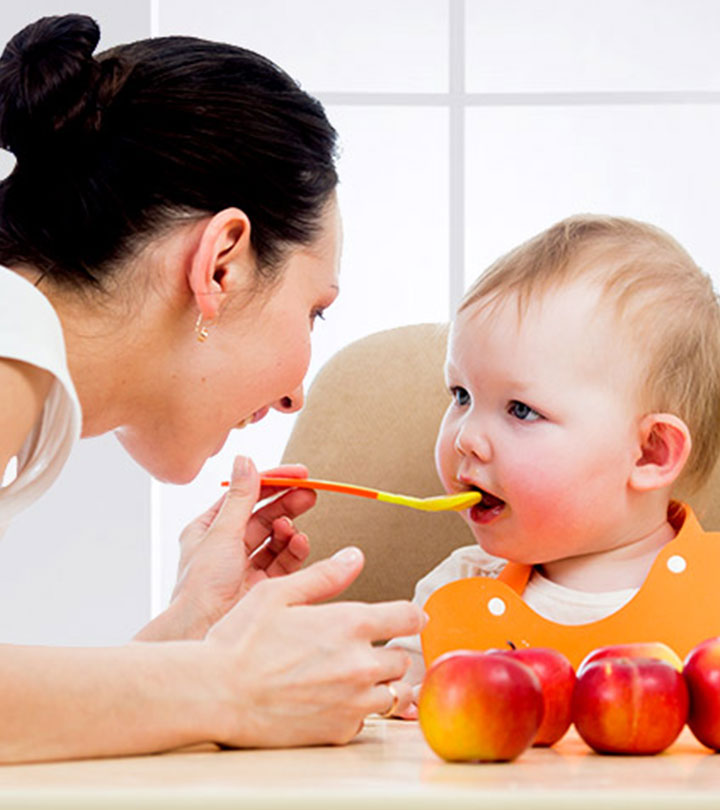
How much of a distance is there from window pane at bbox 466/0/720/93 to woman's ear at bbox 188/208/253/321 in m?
2.80

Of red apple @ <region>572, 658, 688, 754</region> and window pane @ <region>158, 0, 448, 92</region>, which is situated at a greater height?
window pane @ <region>158, 0, 448, 92</region>

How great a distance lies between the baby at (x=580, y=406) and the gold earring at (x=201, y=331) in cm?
28

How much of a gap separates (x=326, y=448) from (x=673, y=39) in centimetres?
270

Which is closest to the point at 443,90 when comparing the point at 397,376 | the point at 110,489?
the point at 110,489

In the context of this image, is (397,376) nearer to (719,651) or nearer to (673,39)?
(719,651)

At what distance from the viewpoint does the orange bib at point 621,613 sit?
4.28ft

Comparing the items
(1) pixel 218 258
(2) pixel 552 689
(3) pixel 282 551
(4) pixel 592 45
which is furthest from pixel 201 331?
(4) pixel 592 45

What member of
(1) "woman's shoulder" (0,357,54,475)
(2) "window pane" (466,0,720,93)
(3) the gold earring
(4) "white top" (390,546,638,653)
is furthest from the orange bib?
(2) "window pane" (466,0,720,93)

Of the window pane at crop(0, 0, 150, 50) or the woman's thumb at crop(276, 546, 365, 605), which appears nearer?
the woman's thumb at crop(276, 546, 365, 605)

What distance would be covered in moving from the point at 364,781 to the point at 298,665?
0.21 m

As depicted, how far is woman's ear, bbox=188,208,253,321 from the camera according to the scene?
1263 millimetres

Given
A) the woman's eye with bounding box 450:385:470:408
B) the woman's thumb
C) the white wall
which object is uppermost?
the woman's eye with bounding box 450:385:470:408

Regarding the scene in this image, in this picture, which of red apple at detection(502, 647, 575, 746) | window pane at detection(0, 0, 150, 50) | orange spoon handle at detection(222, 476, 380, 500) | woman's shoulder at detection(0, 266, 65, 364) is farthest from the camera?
window pane at detection(0, 0, 150, 50)

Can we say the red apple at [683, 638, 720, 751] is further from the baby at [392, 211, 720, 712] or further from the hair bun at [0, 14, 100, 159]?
the hair bun at [0, 14, 100, 159]
